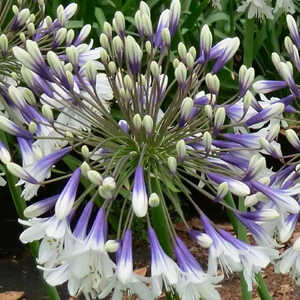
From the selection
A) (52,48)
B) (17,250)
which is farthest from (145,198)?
(17,250)

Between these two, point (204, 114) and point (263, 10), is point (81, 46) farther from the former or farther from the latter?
point (263, 10)

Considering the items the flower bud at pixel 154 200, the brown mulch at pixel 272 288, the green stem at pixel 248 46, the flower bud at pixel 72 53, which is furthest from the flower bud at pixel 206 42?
the brown mulch at pixel 272 288

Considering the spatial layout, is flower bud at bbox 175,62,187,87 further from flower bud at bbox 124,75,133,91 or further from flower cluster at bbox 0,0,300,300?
flower bud at bbox 124,75,133,91

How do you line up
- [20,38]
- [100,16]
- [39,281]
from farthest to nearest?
[100,16]
[39,281]
[20,38]

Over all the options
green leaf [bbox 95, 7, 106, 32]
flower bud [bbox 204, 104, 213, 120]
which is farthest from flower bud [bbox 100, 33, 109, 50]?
green leaf [bbox 95, 7, 106, 32]

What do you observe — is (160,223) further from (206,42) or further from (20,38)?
(20,38)

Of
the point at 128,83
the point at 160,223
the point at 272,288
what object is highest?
the point at 128,83

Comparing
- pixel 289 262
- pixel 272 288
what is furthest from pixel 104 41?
pixel 272 288

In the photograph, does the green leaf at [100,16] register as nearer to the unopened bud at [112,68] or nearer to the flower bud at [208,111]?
the unopened bud at [112,68]
